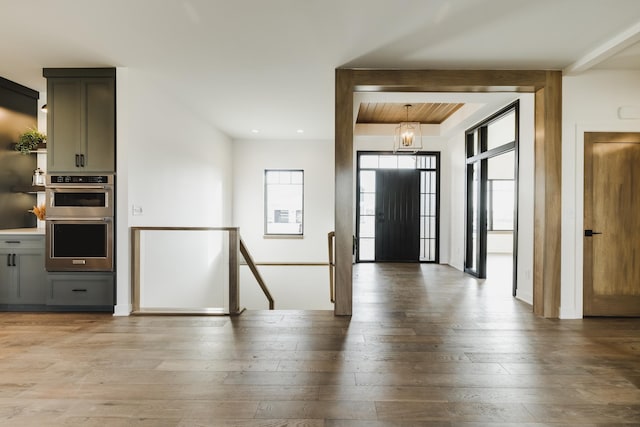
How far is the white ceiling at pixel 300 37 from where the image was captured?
2670mm

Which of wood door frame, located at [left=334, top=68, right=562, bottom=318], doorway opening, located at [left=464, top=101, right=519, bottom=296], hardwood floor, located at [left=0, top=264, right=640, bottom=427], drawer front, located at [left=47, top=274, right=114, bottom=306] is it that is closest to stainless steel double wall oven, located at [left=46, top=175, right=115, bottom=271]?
drawer front, located at [left=47, top=274, right=114, bottom=306]

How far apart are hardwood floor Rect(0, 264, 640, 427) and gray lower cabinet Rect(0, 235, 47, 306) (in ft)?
0.71

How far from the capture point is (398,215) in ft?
25.8

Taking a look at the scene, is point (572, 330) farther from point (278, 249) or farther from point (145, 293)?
point (278, 249)

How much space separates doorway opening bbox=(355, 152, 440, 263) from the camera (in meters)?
7.85

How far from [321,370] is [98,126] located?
11.2ft

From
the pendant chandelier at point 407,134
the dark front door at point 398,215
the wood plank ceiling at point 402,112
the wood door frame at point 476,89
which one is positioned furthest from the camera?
the dark front door at point 398,215

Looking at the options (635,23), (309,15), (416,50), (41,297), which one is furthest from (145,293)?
(635,23)

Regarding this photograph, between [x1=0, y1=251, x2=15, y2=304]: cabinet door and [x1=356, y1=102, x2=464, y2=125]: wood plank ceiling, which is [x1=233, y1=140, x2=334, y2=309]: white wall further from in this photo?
[x1=0, y1=251, x2=15, y2=304]: cabinet door

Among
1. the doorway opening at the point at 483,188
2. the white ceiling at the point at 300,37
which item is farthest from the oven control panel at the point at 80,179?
the doorway opening at the point at 483,188

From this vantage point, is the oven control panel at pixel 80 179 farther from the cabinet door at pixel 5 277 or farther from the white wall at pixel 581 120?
the white wall at pixel 581 120

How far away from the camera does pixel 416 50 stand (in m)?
3.39

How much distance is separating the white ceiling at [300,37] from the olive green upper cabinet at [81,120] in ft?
0.51

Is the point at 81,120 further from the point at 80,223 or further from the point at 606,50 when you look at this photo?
the point at 606,50
